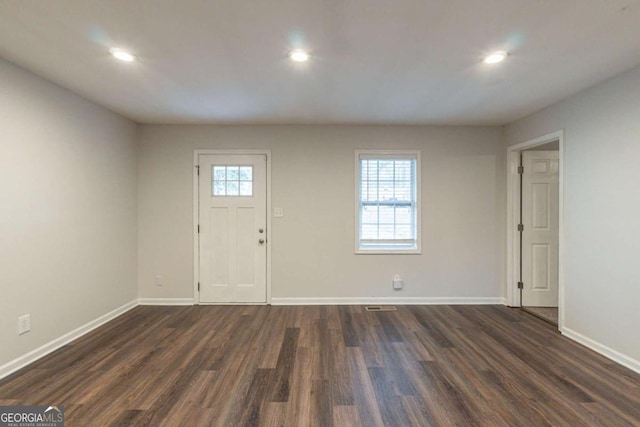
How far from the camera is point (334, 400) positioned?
197cm

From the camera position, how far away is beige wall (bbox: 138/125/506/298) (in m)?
3.99

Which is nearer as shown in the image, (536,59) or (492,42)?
(492,42)

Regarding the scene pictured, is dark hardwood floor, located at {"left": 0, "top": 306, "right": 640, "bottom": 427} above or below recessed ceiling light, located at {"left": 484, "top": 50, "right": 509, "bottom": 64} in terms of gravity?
below

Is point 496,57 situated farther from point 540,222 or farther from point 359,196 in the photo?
point 540,222

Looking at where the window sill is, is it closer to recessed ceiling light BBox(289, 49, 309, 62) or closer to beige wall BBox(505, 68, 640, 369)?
beige wall BBox(505, 68, 640, 369)

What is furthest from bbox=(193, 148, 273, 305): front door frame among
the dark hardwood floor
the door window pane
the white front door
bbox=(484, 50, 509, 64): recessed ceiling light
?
bbox=(484, 50, 509, 64): recessed ceiling light

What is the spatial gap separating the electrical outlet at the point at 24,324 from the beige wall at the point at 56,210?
0.10ft

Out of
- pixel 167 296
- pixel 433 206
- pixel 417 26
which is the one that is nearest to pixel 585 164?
pixel 433 206

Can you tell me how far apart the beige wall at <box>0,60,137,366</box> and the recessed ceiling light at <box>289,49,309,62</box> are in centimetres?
219

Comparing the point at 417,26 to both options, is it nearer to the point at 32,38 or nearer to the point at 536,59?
the point at 536,59

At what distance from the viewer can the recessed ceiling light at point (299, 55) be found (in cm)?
214

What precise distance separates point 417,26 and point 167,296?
4143mm

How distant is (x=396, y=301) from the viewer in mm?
4000

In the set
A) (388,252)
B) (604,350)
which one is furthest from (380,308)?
(604,350)
